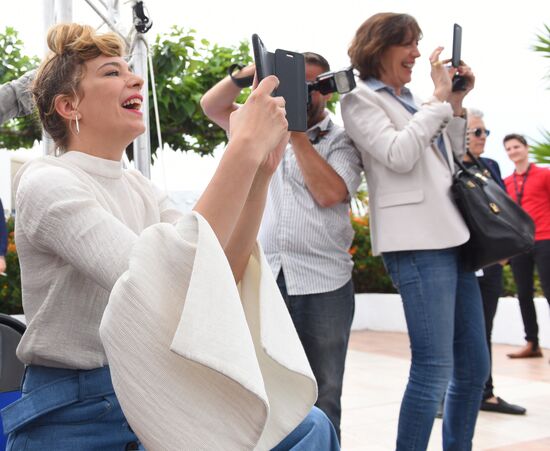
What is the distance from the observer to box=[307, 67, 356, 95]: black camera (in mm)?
1994

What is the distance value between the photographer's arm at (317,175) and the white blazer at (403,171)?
0.47ft

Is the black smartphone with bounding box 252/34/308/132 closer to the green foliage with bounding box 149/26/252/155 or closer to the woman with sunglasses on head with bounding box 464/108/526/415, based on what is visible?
the woman with sunglasses on head with bounding box 464/108/526/415

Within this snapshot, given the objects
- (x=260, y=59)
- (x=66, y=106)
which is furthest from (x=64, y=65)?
(x=260, y=59)

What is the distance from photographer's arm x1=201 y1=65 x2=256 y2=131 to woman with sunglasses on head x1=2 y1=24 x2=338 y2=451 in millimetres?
759

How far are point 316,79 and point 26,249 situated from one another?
121cm

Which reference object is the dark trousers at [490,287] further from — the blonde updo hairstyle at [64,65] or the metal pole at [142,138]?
the blonde updo hairstyle at [64,65]

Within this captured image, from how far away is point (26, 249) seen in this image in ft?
3.72

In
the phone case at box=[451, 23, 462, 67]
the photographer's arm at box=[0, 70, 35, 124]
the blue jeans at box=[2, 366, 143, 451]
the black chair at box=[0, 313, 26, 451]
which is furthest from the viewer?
the phone case at box=[451, 23, 462, 67]

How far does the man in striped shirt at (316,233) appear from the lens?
2.08 metres

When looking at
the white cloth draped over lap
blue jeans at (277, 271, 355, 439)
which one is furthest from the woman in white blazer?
the white cloth draped over lap

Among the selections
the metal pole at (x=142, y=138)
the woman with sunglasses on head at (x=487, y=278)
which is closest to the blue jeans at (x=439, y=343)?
the metal pole at (x=142, y=138)

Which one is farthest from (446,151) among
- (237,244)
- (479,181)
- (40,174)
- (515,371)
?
(515,371)

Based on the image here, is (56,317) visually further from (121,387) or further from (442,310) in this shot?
(442,310)

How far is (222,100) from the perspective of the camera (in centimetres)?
212
